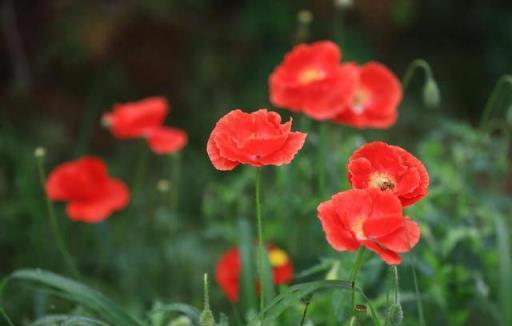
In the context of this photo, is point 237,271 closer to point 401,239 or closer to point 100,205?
point 100,205

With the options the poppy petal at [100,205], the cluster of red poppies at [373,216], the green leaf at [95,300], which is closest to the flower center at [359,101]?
the poppy petal at [100,205]

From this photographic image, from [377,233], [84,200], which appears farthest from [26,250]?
[377,233]

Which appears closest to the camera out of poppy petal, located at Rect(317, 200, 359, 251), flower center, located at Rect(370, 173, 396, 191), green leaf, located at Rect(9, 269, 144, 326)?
poppy petal, located at Rect(317, 200, 359, 251)

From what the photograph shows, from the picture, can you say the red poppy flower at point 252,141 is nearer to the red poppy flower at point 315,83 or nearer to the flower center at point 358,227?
the flower center at point 358,227

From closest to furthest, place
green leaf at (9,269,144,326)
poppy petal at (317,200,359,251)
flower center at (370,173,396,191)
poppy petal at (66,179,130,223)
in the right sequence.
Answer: poppy petal at (317,200,359,251) < flower center at (370,173,396,191) < green leaf at (9,269,144,326) < poppy petal at (66,179,130,223)

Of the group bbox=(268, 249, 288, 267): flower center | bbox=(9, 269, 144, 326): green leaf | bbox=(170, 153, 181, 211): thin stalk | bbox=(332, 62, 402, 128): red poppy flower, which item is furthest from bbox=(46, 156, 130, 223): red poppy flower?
bbox=(332, 62, 402, 128): red poppy flower

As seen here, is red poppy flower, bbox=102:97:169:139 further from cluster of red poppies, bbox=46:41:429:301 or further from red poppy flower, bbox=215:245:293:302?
red poppy flower, bbox=215:245:293:302

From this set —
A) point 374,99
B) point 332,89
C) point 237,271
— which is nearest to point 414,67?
point 374,99
